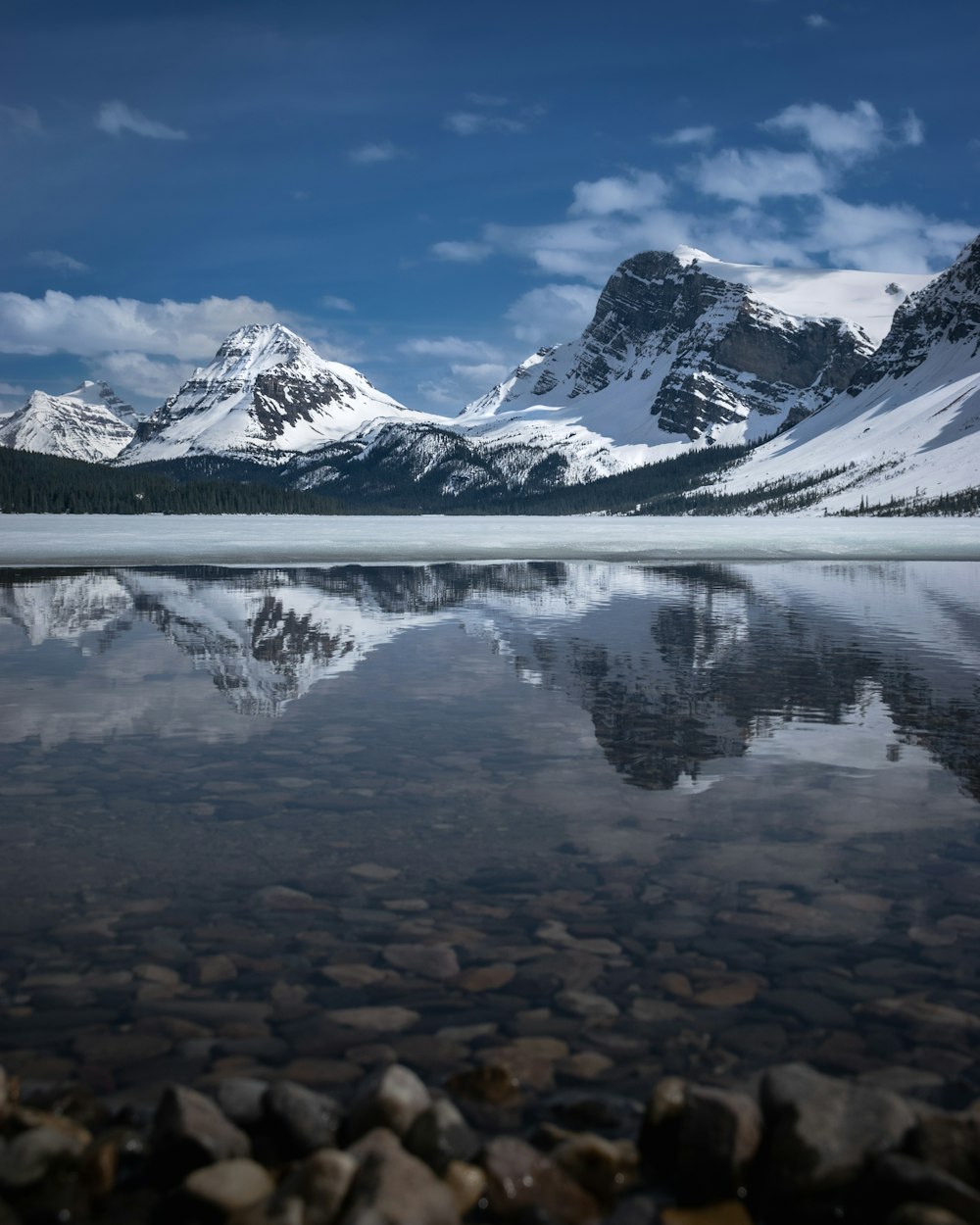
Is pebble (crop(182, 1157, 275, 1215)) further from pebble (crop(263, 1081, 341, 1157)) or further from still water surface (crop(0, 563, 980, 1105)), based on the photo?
still water surface (crop(0, 563, 980, 1105))

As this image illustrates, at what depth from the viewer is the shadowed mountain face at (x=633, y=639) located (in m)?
15.8

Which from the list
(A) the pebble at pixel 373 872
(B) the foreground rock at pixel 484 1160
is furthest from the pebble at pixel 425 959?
(B) the foreground rock at pixel 484 1160

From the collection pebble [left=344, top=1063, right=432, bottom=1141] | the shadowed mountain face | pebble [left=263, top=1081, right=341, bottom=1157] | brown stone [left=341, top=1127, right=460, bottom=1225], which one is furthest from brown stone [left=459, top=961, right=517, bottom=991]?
the shadowed mountain face

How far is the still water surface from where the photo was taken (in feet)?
21.7

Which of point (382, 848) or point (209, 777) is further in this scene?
point (209, 777)

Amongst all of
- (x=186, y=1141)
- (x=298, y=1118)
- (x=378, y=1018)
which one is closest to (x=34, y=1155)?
(x=186, y=1141)

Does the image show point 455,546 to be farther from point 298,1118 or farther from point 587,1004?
point 298,1118

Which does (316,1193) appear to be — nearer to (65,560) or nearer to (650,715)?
(650,715)

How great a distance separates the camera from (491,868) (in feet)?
31.4

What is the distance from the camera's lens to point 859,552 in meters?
73.4

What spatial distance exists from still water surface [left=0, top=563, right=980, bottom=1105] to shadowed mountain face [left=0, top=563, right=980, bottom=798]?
0.56 ft

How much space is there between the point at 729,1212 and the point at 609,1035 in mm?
1569

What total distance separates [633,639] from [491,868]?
54.3 feet

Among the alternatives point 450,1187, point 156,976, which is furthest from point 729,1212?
point 156,976
